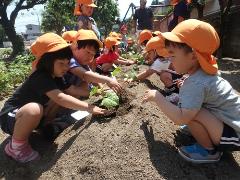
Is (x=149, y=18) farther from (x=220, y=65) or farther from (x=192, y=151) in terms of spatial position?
(x=192, y=151)

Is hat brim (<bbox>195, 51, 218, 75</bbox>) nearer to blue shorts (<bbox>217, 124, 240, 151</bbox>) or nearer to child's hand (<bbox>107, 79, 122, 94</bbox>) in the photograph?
blue shorts (<bbox>217, 124, 240, 151</bbox>)

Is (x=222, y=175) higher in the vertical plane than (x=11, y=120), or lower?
lower

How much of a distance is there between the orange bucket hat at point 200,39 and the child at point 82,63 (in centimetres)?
125

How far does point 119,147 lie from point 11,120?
1.01 m

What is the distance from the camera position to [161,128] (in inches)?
130

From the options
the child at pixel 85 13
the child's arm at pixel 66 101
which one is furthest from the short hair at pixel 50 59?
the child at pixel 85 13

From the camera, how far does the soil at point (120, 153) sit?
2.82 metres

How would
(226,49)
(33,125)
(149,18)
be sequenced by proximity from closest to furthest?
1. (33,125)
2. (149,18)
3. (226,49)

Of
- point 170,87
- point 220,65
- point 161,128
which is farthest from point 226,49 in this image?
point 161,128

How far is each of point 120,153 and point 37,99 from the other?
37.1 inches

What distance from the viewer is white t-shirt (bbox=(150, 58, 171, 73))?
4.86 meters

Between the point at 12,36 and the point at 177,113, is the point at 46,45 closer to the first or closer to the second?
the point at 177,113

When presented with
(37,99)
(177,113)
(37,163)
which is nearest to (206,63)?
(177,113)

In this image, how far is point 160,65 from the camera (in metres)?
4.89
